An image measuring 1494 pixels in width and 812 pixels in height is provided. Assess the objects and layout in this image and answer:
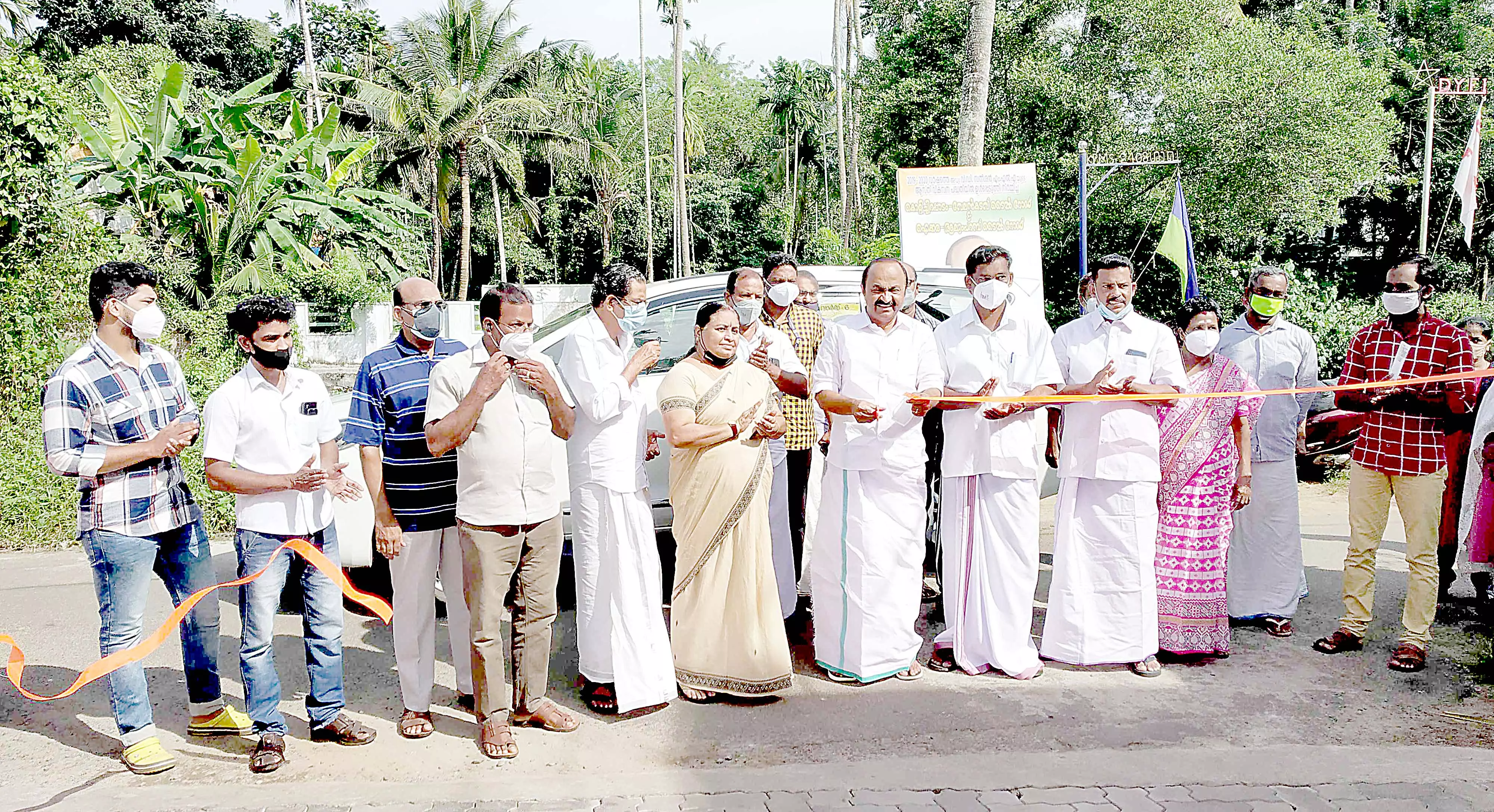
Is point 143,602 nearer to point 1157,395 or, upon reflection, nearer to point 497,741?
point 497,741

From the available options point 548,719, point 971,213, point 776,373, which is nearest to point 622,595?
point 548,719

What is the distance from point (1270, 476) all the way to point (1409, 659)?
117 centimetres

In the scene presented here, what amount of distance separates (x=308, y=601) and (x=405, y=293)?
1.22 metres

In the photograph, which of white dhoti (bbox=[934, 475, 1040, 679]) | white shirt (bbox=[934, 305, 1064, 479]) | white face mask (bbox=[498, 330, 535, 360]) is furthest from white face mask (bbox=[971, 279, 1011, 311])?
white face mask (bbox=[498, 330, 535, 360])

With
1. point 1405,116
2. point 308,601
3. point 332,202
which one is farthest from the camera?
point 1405,116

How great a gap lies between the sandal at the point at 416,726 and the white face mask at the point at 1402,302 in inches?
180

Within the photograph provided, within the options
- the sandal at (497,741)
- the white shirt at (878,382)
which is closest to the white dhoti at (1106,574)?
the white shirt at (878,382)

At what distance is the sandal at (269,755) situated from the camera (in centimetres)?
381

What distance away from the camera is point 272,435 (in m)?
3.78

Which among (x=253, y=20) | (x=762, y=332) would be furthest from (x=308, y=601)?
(x=253, y=20)

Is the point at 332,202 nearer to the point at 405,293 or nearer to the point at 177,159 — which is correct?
the point at 177,159

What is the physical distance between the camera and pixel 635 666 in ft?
14.2

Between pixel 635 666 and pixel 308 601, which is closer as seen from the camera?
pixel 308 601

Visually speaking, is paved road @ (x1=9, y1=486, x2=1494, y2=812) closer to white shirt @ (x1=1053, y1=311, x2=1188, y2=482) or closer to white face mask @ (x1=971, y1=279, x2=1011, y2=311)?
white shirt @ (x1=1053, y1=311, x2=1188, y2=482)
